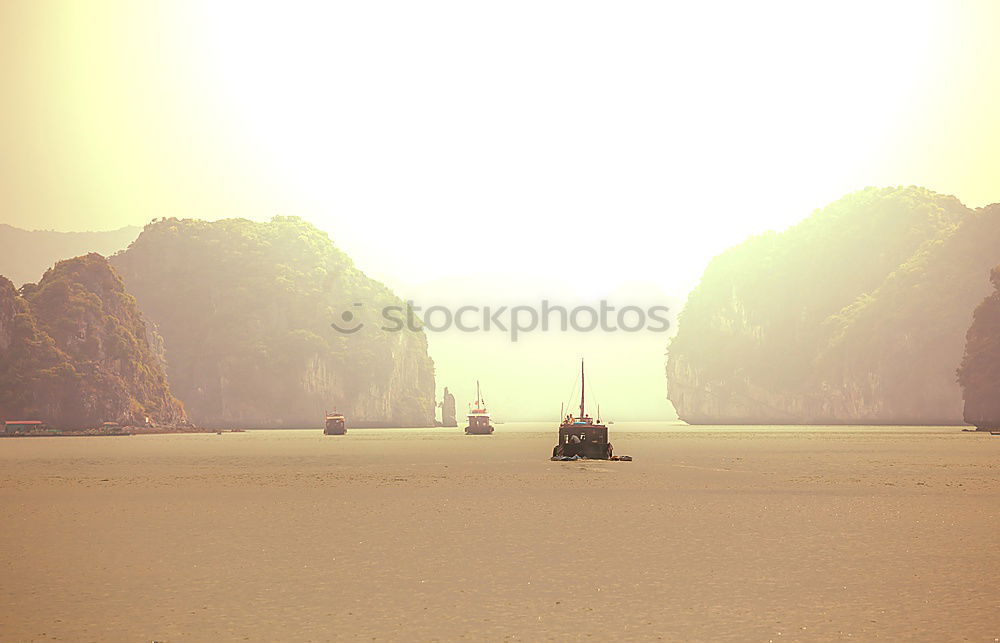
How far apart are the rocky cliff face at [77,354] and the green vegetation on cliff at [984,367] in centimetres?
13852

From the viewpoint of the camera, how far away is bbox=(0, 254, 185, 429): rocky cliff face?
157750 mm

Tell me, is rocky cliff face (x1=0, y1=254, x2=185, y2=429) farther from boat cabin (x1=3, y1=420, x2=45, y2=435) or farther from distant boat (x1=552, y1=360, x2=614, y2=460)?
distant boat (x1=552, y1=360, x2=614, y2=460)

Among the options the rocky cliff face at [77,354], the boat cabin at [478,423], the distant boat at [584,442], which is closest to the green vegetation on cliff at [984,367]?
the boat cabin at [478,423]

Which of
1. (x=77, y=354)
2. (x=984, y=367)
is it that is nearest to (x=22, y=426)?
(x=77, y=354)

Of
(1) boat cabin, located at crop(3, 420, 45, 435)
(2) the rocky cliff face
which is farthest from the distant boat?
(2) the rocky cliff face

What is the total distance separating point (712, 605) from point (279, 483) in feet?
107

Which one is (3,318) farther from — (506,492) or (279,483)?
(506,492)

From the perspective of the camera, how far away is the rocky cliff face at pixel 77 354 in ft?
518

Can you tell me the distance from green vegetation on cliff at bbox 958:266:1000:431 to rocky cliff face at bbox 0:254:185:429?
138515mm

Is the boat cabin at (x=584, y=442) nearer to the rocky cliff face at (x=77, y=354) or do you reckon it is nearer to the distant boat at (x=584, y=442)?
the distant boat at (x=584, y=442)

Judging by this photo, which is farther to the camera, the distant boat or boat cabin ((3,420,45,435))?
boat cabin ((3,420,45,435))

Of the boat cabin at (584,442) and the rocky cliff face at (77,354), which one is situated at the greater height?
the rocky cliff face at (77,354)

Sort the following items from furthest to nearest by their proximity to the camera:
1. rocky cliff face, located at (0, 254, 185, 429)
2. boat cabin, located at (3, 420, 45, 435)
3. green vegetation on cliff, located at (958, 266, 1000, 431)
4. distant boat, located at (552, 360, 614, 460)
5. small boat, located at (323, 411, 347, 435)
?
small boat, located at (323, 411, 347, 435), rocky cliff face, located at (0, 254, 185, 429), green vegetation on cliff, located at (958, 266, 1000, 431), boat cabin, located at (3, 420, 45, 435), distant boat, located at (552, 360, 614, 460)

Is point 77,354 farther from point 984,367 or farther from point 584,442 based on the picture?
point 984,367
